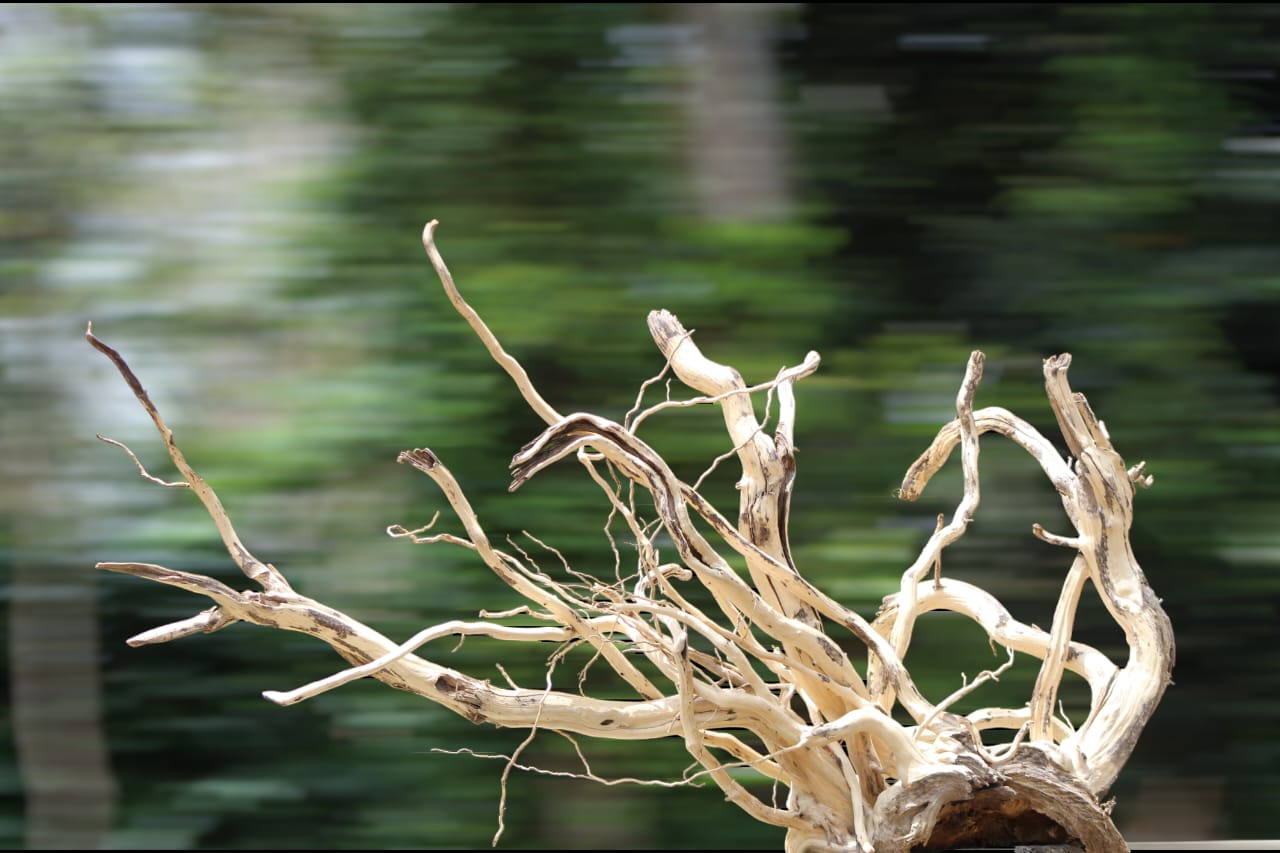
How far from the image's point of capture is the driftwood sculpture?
859 mm

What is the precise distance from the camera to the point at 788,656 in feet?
3.08

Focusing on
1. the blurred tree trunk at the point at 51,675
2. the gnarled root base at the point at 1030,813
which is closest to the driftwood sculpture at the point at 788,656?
the gnarled root base at the point at 1030,813

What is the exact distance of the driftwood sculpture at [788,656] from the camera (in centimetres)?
86

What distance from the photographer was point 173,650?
1.52 meters

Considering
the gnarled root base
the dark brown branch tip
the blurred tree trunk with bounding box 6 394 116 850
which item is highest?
the dark brown branch tip

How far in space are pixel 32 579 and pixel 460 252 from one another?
2.41ft

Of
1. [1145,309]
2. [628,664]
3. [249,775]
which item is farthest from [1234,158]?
[249,775]

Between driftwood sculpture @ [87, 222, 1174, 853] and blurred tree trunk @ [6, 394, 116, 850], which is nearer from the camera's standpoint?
driftwood sculpture @ [87, 222, 1174, 853]

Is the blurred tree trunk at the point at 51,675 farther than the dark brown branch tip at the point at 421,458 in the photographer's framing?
Yes

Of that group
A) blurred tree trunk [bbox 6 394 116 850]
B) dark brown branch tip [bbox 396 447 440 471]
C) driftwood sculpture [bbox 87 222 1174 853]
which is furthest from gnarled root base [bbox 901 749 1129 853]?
blurred tree trunk [bbox 6 394 116 850]

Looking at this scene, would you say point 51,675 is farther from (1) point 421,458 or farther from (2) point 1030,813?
(2) point 1030,813

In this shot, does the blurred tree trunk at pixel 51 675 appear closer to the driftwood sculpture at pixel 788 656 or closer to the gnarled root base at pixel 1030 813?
the driftwood sculpture at pixel 788 656

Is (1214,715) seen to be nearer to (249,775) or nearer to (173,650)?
(249,775)

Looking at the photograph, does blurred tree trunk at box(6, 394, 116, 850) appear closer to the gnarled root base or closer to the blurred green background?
the blurred green background
